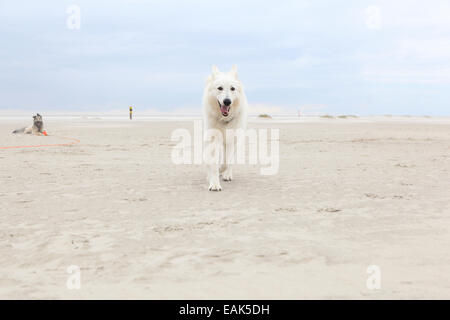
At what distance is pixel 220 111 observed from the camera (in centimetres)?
600

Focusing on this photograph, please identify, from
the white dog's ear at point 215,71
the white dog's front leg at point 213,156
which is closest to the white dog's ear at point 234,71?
the white dog's ear at point 215,71

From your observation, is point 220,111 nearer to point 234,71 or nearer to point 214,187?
point 234,71

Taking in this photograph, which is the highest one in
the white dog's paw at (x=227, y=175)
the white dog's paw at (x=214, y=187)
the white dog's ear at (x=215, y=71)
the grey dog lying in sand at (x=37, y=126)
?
the grey dog lying in sand at (x=37, y=126)

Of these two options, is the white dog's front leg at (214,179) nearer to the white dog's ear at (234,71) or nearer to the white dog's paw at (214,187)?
the white dog's paw at (214,187)

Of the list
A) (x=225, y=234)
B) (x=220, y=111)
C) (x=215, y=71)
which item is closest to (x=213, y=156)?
(x=220, y=111)

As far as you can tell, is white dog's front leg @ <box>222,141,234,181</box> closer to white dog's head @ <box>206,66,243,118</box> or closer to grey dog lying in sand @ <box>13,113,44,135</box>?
white dog's head @ <box>206,66,243,118</box>

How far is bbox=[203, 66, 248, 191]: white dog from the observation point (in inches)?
228

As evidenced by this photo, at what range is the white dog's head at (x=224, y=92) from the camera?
578cm

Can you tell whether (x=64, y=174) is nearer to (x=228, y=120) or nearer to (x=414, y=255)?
(x=228, y=120)

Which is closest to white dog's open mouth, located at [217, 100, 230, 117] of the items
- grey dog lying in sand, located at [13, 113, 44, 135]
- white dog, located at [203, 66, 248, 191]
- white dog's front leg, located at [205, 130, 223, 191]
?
white dog, located at [203, 66, 248, 191]

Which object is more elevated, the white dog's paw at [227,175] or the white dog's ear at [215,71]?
the white dog's ear at [215,71]

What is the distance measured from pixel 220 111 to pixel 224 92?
33cm
